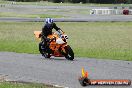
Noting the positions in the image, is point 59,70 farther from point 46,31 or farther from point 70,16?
point 70,16

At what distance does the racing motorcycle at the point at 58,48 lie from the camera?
1942cm

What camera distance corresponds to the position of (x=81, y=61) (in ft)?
61.1

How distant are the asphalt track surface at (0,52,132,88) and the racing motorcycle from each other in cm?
34

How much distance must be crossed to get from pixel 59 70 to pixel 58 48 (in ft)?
14.0

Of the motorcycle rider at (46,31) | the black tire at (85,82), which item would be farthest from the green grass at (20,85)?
the motorcycle rider at (46,31)

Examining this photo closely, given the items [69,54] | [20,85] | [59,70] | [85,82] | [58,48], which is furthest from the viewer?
[58,48]

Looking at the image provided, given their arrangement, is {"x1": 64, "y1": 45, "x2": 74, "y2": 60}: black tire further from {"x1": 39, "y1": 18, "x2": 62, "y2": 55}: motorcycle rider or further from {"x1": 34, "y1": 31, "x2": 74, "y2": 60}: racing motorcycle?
{"x1": 39, "y1": 18, "x2": 62, "y2": 55}: motorcycle rider

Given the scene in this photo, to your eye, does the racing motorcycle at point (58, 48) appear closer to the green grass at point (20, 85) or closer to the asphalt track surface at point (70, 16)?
the green grass at point (20, 85)

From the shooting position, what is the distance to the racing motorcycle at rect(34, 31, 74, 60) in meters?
19.4

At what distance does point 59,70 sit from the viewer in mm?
15672

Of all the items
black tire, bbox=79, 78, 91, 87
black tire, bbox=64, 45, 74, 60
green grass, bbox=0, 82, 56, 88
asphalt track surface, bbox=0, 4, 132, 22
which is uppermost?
black tire, bbox=79, 78, 91, 87

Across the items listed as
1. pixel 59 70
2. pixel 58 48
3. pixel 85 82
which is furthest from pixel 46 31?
pixel 85 82

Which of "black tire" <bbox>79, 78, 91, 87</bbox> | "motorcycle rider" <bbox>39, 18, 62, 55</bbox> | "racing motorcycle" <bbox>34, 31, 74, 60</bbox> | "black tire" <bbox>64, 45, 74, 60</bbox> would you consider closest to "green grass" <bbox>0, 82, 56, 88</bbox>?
"black tire" <bbox>79, 78, 91, 87</bbox>

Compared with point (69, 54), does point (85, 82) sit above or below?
above
